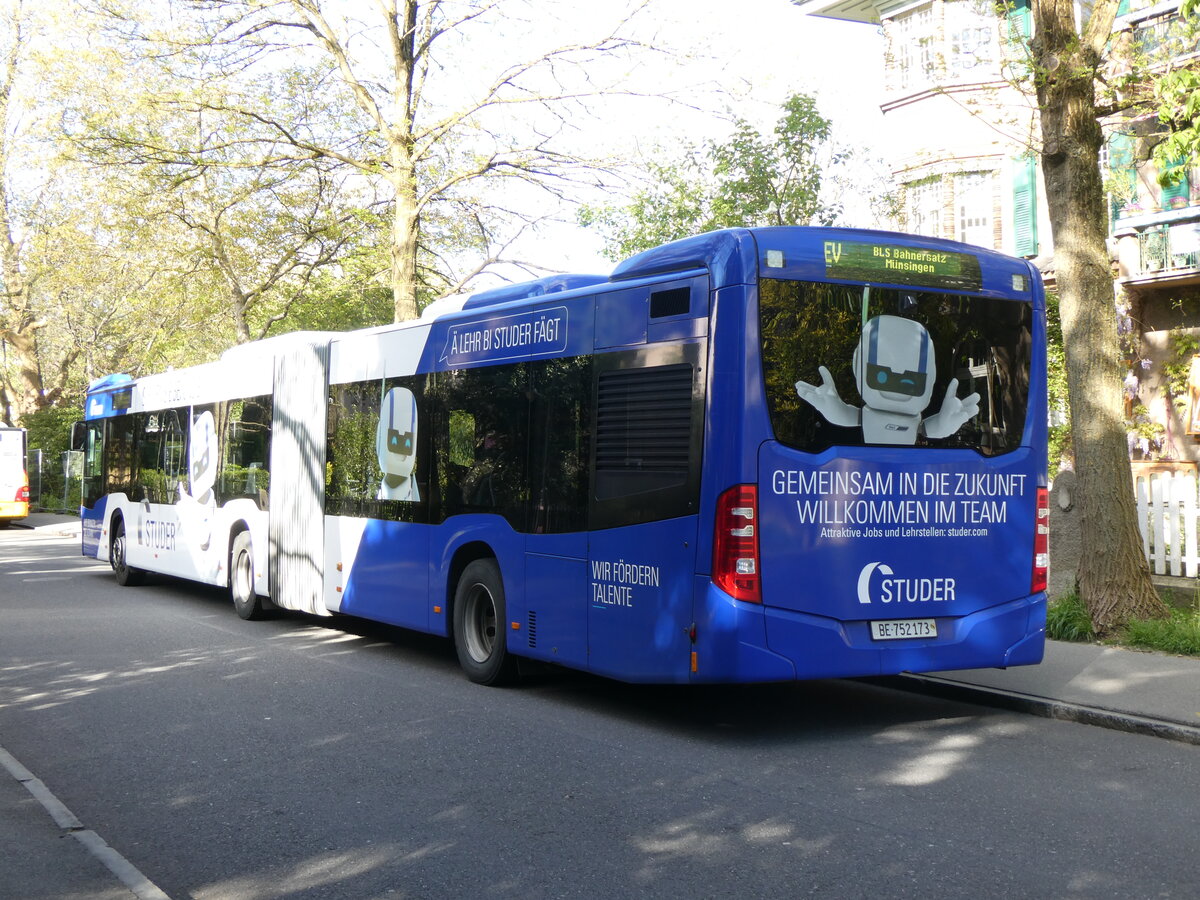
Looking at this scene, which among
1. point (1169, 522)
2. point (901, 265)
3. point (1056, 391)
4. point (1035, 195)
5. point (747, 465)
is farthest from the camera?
point (1035, 195)

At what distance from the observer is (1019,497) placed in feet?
27.7

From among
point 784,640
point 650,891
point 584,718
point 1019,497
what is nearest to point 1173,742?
point 1019,497

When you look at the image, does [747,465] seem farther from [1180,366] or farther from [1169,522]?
[1180,366]

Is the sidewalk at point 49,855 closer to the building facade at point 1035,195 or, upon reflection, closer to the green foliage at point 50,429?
the building facade at point 1035,195

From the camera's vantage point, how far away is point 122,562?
18219 mm

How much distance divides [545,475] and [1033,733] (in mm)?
3612

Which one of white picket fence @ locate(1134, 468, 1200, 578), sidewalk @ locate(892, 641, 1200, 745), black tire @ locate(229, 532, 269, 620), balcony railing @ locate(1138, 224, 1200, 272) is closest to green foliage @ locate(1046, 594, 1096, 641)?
sidewalk @ locate(892, 641, 1200, 745)

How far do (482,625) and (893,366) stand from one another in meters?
3.94

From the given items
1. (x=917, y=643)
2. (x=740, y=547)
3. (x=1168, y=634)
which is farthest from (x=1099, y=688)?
(x=740, y=547)

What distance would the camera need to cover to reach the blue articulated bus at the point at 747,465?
7.49 m

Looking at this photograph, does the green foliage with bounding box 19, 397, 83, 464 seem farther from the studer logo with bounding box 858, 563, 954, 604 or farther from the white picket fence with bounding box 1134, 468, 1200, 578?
the studer logo with bounding box 858, 563, 954, 604

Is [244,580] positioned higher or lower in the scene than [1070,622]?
higher

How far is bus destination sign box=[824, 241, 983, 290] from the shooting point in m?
7.82

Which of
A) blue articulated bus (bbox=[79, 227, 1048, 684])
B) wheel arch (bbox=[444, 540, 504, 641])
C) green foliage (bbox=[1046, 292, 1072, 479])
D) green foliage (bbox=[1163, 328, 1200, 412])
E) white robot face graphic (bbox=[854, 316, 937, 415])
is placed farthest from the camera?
green foliage (bbox=[1163, 328, 1200, 412])
